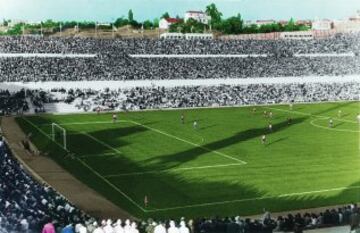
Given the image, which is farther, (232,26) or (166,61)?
(232,26)

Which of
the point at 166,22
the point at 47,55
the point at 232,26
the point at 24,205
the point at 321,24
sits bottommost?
the point at 24,205

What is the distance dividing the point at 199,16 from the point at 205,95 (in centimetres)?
4756

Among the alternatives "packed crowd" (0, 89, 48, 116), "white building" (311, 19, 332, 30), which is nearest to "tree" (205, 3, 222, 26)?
"white building" (311, 19, 332, 30)

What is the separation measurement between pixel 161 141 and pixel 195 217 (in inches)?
691

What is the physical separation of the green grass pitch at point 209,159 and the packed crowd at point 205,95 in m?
4.46

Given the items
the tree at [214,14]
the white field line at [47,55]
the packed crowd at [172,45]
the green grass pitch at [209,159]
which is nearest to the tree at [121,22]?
the tree at [214,14]

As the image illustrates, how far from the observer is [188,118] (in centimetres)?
5500

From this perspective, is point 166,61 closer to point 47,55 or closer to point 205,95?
point 205,95

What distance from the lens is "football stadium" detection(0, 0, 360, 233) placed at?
21.0 m

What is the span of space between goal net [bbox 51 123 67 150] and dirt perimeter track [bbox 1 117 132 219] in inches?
106

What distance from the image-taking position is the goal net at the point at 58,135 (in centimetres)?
4152

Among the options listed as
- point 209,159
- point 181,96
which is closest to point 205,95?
point 181,96

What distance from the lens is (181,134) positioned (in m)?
46.4

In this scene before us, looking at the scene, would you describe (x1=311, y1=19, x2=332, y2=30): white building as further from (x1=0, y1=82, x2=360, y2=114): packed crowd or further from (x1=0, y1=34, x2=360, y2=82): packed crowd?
(x1=0, y1=82, x2=360, y2=114): packed crowd
